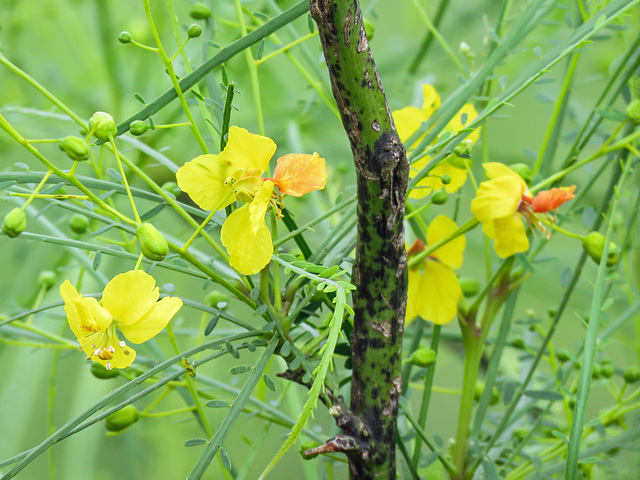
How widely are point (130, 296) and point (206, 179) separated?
41 mm

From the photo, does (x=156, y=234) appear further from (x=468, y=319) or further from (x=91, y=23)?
(x=91, y=23)

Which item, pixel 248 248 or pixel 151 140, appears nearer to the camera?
pixel 248 248

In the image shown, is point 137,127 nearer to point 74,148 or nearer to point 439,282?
point 74,148

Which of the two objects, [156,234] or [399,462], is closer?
[156,234]

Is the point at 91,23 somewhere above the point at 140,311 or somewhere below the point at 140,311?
above

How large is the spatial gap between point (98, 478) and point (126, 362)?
527mm

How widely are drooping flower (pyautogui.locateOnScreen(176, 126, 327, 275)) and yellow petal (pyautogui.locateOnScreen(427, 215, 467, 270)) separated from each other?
78mm

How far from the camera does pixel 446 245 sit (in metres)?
0.25

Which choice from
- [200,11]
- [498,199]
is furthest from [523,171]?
[200,11]

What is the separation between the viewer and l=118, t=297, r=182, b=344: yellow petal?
0.54 feet

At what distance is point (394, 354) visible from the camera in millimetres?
198

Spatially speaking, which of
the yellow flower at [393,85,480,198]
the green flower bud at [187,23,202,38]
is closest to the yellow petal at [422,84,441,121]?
the yellow flower at [393,85,480,198]

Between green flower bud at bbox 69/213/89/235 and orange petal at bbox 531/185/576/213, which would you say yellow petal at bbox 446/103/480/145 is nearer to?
orange petal at bbox 531/185/576/213

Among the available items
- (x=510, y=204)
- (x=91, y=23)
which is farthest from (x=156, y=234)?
(x=91, y=23)
